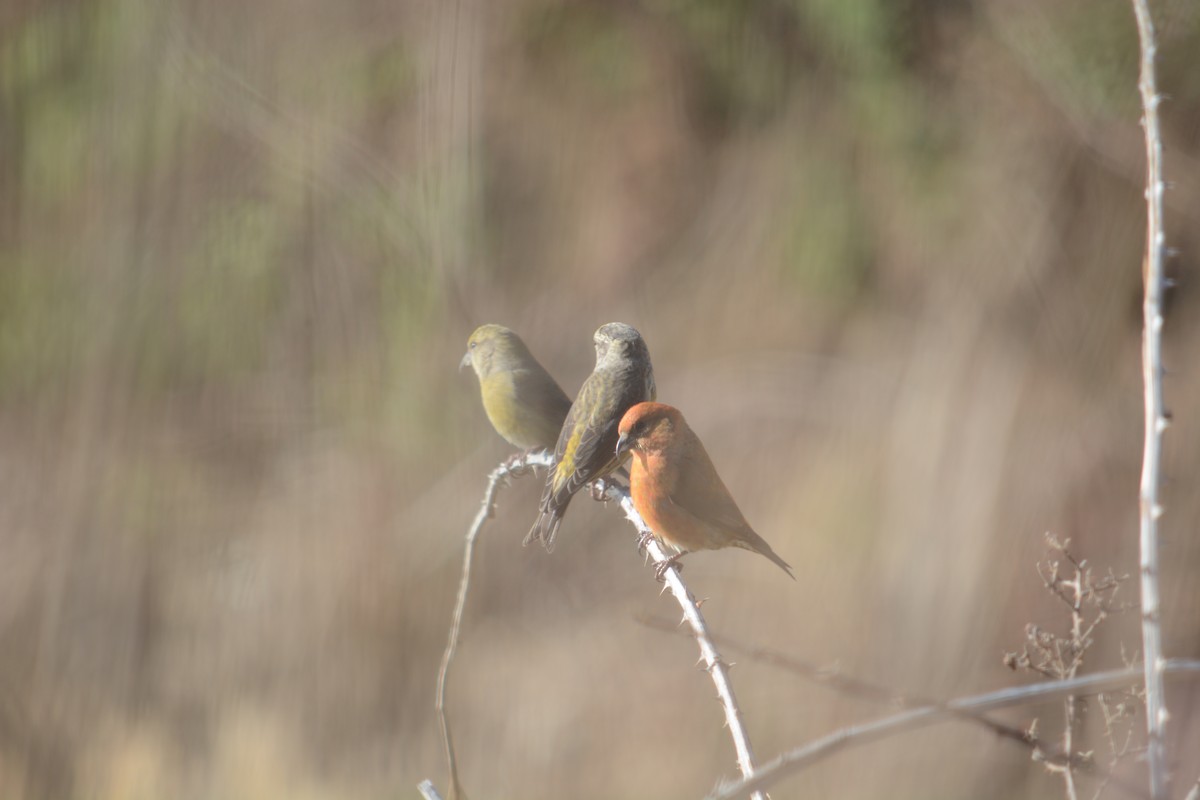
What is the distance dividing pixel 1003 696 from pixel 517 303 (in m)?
5.06

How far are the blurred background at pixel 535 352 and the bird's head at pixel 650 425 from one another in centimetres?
163

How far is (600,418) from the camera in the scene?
11.4 feet

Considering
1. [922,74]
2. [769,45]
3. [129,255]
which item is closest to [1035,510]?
[922,74]

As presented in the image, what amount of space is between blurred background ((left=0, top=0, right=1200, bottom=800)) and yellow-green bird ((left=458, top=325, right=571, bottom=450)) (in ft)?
2.90

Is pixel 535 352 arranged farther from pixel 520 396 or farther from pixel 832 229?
pixel 832 229

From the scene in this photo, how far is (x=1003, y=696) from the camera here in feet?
2.23

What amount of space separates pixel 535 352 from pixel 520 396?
1.21m

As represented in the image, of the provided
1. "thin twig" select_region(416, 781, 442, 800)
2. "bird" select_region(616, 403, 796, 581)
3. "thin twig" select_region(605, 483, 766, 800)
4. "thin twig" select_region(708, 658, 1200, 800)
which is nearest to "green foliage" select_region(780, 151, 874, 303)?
"bird" select_region(616, 403, 796, 581)

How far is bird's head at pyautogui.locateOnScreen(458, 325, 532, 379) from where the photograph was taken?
4.47 meters

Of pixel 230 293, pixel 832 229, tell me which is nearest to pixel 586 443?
pixel 832 229

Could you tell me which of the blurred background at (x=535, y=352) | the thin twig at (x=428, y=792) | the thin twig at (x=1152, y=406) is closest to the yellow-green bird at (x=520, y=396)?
the blurred background at (x=535, y=352)

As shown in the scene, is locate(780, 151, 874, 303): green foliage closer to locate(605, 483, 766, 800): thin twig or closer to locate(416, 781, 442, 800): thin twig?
locate(605, 483, 766, 800): thin twig

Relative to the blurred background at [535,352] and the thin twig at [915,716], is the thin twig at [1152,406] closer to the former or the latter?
the thin twig at [915,716]

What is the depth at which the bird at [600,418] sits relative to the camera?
11.2ft
